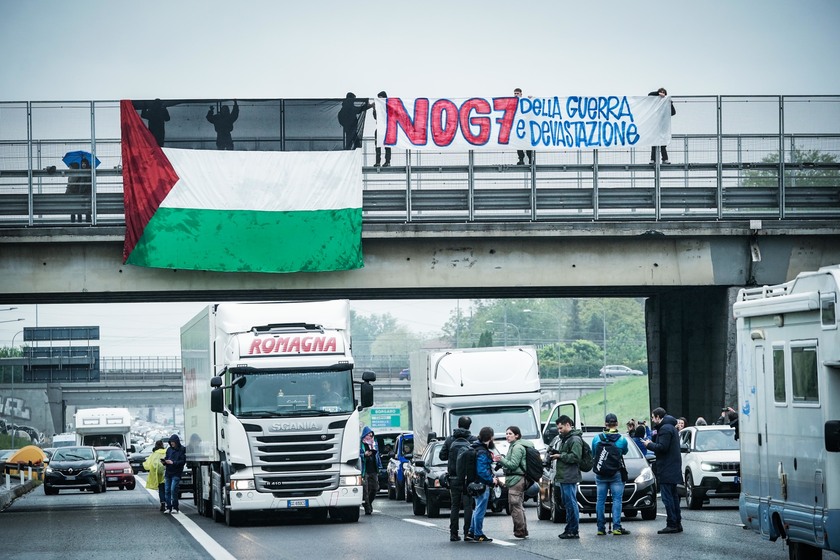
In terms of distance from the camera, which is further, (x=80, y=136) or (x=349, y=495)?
(x=80, y=136)

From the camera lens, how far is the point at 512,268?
36.6 meters

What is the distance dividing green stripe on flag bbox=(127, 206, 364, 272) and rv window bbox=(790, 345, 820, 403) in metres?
22.2

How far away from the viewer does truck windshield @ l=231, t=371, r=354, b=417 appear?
79.9ft

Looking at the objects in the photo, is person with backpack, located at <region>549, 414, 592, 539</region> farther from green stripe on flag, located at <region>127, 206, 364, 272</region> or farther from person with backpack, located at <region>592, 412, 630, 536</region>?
green stripe on flag, located at <region>127, 206, 364, 272</region>

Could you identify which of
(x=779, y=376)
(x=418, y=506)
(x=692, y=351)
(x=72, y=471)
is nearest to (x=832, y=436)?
(x=779, y=376)

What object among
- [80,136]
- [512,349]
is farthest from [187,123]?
[512,349]

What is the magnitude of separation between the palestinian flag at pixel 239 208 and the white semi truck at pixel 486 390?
477 cm

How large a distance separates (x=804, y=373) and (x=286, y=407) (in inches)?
477

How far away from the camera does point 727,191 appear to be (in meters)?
37.3

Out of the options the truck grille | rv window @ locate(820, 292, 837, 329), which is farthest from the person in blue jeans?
rv window @ locate(820, 292, 837, 329)

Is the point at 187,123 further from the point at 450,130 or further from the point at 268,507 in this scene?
the point at 268,507

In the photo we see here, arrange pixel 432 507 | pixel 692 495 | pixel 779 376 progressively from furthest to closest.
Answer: pixel 692 495
pixel 432 507
pixel 779 376

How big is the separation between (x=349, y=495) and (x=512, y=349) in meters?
9.11

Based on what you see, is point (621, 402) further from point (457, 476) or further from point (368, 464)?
point (457, 476)
